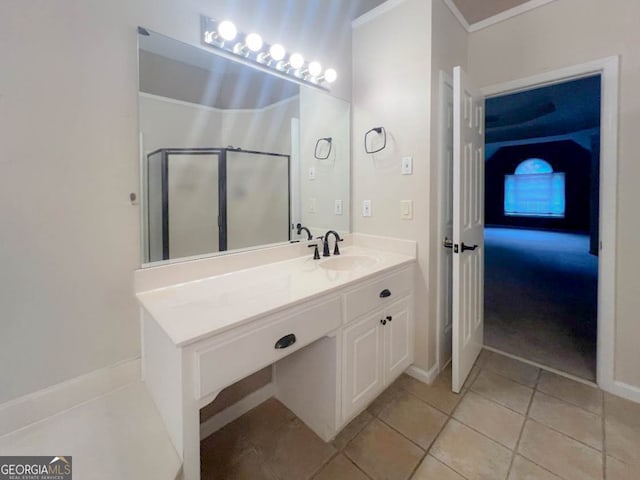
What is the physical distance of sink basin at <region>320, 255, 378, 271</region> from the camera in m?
1.85

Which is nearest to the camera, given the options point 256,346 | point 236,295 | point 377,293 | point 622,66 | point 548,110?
point 256,346

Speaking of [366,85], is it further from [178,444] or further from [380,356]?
[178,444]

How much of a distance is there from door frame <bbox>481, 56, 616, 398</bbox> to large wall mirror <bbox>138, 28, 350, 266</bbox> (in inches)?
61.8

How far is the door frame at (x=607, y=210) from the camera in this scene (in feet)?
5.62

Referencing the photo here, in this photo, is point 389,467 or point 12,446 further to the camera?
point 389,467

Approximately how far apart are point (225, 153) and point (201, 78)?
36 centimetres

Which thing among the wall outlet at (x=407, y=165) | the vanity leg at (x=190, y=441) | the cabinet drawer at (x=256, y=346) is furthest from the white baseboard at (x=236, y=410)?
the wall outlet at (x=407, y=165)

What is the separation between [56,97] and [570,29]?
9.09 ft

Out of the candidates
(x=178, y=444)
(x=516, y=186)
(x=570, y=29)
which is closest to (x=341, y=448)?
(x=178, y=444)

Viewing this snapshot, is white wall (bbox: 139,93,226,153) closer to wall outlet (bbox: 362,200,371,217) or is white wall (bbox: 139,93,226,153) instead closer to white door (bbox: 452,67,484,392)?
wall outlet (bbox: 362,200,371,217)

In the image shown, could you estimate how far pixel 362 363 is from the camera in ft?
4.92

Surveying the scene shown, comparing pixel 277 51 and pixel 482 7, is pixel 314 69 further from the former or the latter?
pixel 482 7

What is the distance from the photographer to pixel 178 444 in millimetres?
900
